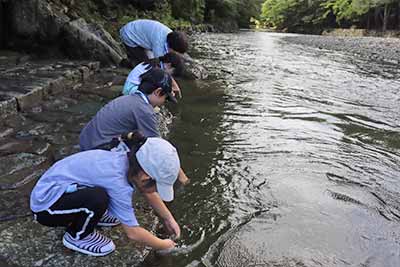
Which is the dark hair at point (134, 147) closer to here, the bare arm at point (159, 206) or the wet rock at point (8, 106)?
the bare arm at point (159, 206)

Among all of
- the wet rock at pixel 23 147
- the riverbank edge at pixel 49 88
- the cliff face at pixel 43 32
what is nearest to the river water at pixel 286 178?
the wet rock at pixel 23 147

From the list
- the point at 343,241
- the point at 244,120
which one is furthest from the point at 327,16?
the point at 343,241

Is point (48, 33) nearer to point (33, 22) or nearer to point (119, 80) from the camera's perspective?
point (33, 22)

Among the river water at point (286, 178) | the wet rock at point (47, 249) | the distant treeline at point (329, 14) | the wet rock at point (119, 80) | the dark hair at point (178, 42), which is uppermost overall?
the distant treeline at point (329, 14)

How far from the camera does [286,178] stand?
4320 millimetres

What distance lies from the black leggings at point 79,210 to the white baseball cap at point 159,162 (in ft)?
1.15

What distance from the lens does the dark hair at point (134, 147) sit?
7.22ft

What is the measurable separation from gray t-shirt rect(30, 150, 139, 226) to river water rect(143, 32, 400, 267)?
1.97ft

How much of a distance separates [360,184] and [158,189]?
2722 millimetres

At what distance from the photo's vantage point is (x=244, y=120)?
6.48m

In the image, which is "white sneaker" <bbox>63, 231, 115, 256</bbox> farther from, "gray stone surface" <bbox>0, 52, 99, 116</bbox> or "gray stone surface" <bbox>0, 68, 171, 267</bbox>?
"gray stone surface" <bbox>0, 52, 99, 116</bbox>

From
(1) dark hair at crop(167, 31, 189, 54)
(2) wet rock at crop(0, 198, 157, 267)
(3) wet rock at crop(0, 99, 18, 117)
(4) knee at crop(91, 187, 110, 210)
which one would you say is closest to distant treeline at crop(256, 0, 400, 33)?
(1) dark hair at crop(167, 31, 189, 54)

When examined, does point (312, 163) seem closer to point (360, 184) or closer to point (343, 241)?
point (360, 184)

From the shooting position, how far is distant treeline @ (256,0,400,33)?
42.1m
